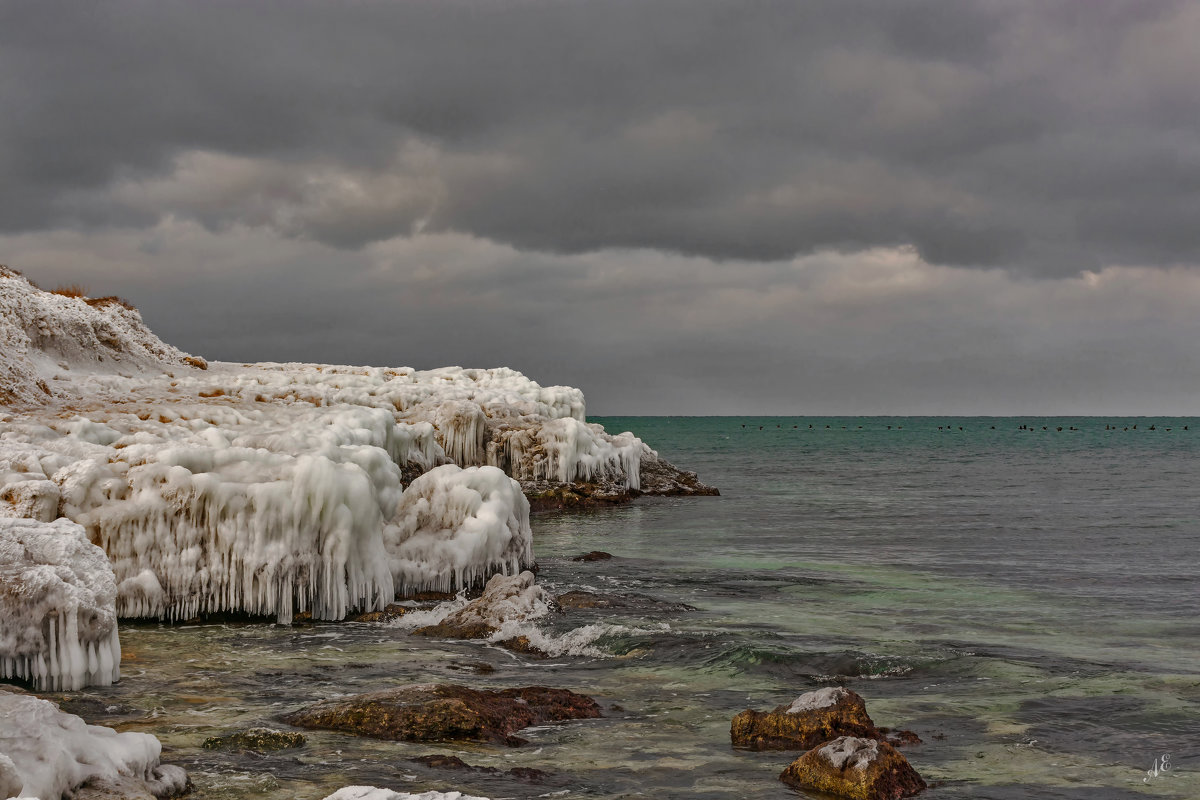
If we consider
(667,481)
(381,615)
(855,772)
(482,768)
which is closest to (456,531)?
(381,615)

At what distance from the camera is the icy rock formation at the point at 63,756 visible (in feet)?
24.2

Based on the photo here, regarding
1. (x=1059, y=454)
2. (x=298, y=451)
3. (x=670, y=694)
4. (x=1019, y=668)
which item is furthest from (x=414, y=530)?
(x=1059, y=454)

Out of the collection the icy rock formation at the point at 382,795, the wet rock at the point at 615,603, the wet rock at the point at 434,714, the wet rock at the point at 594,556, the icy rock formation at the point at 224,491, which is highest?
the icy rock formation at the point at 224,491

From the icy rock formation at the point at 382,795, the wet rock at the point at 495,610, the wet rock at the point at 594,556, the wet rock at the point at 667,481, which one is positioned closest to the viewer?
the icy rock formation at the point at 382,795

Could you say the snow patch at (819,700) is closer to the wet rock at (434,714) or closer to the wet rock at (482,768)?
the wet rock at (434,714)

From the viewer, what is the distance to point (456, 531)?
22312mm

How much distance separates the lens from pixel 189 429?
72.4 feet

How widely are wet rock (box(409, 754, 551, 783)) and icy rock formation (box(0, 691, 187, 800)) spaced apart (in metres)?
2.43

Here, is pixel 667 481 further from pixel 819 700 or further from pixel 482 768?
pixel 482 768

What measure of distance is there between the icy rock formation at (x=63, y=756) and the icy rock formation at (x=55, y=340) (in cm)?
1979

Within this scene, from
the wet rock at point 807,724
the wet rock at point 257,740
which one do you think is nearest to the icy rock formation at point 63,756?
the wet rock at point 257,740

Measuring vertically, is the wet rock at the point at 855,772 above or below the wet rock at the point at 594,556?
above

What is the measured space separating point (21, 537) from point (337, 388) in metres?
31.8

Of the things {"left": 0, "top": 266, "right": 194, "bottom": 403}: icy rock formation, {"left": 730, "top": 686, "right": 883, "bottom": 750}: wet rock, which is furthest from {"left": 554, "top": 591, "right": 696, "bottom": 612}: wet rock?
{"left": 0, "top": 266, "right": 194, "bottom": 403}: icy rock formation
